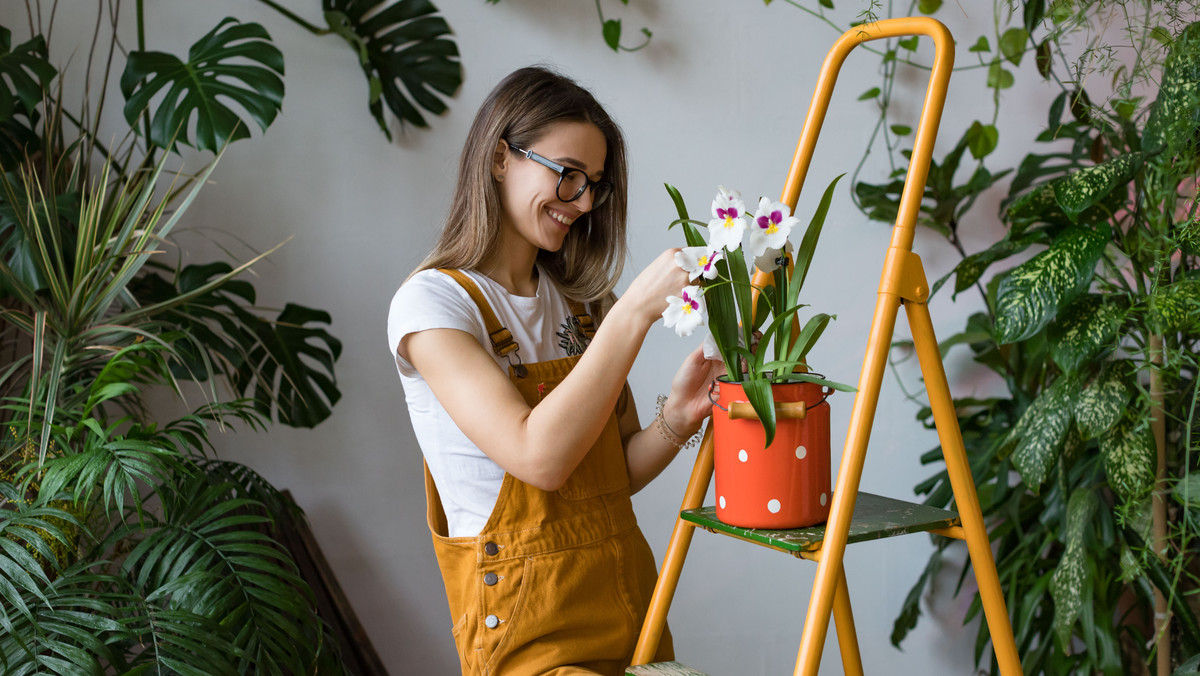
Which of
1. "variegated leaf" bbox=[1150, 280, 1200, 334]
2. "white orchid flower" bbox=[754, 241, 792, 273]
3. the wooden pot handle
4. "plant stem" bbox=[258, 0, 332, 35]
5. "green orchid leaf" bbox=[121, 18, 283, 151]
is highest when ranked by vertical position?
"plant stem" bbox=[258, 0, 332, 35]

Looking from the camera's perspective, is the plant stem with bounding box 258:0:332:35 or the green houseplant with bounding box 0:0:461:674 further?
the plant stem with bounding box 258:0:332:35

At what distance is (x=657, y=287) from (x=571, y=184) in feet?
1.06

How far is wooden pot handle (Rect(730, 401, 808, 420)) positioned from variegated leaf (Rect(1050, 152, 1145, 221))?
0.92 metres

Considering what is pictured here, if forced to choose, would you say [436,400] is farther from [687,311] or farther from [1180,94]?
[1180,94]

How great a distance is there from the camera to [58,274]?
5.29 feet

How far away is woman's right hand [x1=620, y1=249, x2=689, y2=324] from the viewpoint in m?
0.99

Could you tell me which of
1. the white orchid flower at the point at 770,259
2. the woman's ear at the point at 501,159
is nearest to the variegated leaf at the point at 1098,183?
the white orchid flower at the point at 770,259


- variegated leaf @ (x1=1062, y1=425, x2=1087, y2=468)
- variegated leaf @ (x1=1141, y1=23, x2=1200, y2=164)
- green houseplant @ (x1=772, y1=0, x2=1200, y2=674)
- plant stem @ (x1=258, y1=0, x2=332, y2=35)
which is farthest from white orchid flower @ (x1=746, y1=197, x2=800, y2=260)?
plant stem @ (x1=258, y1=0, x2=332, y2=35)

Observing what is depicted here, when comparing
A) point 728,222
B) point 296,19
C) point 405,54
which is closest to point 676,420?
point 728,222

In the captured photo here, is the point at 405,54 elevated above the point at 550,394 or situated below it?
above

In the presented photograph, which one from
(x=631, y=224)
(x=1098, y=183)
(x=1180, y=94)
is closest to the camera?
(x=1180, y=94)

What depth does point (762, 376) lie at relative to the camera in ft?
3.23

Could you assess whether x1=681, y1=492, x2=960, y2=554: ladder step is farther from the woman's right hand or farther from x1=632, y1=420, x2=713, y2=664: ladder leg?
the woman's right hand

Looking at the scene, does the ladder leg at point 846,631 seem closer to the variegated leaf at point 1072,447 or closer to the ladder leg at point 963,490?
the ladder leg at point 963,490
